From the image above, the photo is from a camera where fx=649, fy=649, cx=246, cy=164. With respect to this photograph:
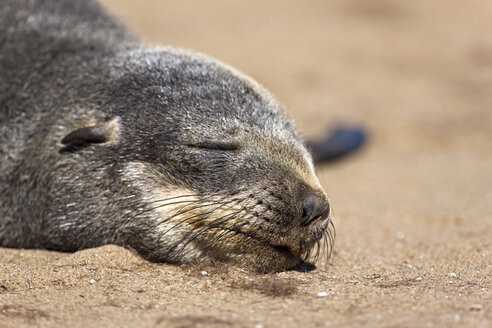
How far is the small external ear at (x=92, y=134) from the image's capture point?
4.23 m

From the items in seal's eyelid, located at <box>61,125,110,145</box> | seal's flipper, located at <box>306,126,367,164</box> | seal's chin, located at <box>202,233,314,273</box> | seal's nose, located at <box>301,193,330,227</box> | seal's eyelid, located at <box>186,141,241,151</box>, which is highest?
seal's flipper, located at <box>306,126,367,164</box>

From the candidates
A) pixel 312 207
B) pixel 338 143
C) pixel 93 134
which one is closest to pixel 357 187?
pixel 338 143

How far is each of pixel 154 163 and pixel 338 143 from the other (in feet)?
16.2

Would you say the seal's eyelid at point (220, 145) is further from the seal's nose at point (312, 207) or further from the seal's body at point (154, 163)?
the seal's nose at point (312, 207)

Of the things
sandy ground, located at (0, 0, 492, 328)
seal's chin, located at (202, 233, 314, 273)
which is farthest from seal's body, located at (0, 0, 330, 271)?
sandy ground, located at (0, 0, 492, 328)

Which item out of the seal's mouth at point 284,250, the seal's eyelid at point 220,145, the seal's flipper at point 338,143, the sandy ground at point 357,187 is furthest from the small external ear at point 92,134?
the seal's flipper at point 338,143

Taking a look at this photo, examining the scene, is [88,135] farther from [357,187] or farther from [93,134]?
[357,187]

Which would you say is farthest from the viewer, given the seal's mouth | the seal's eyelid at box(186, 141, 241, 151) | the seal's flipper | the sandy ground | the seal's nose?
the seal's flipper

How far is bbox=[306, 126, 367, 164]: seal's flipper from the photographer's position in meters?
8.41

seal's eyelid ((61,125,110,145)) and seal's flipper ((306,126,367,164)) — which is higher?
seal's flipper ((306,126,367,164))

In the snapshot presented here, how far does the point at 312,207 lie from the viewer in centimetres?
378

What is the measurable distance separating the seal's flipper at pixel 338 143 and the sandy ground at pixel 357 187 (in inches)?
6.7

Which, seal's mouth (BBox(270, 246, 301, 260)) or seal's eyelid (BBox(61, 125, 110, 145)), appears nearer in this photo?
seal's mouth (BBox(270, 246, 301, 260))

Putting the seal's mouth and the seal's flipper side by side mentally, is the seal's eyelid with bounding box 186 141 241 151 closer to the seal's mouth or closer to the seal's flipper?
the seal's mouth
